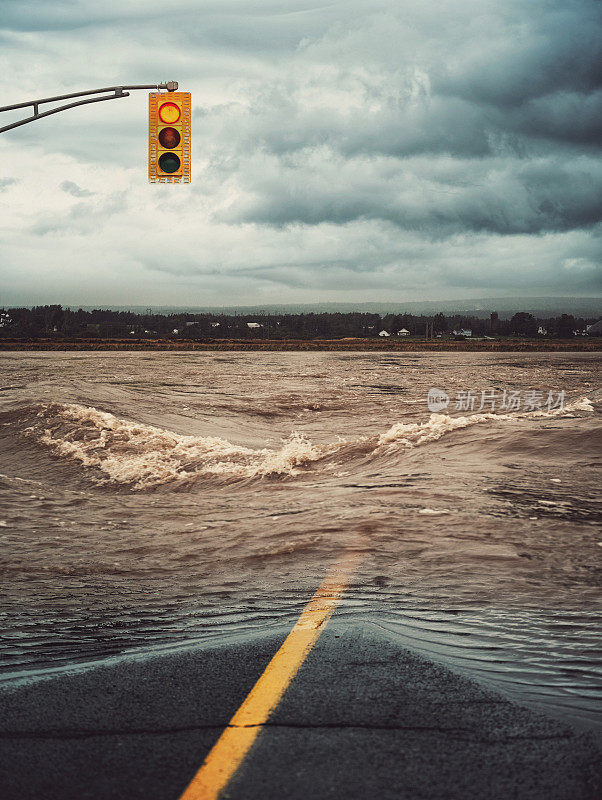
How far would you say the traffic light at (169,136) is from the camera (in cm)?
1038

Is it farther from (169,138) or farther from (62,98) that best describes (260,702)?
(62,98)

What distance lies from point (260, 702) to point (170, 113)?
30.7 feet

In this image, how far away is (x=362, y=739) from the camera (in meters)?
2.72

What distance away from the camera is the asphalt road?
2406mm

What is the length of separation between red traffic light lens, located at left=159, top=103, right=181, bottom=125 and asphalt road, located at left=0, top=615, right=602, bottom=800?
8.76 meters

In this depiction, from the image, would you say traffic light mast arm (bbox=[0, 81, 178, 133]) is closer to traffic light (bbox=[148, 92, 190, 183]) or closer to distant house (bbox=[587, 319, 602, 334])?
traffic light (bbox=[148, 92, 190, 183])

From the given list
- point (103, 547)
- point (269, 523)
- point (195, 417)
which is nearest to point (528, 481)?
point (269, 523)

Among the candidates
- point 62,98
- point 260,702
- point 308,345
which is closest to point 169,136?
point 62,98

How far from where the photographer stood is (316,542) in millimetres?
6793

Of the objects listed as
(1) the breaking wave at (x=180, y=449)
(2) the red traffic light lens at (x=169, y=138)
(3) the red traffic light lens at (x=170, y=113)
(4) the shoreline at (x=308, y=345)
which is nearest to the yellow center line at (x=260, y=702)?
(1) the breaking wave at (x=180, y=449)

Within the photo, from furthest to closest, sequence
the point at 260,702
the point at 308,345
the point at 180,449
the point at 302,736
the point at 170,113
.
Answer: the point at 308,345
the point at 180,449
the point at 170,113
the point at 260,702
the point at 302,736

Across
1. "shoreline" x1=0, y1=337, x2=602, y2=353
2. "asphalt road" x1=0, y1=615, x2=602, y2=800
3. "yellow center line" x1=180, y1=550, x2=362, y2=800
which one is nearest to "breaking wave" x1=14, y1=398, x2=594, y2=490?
"yellow center line" x1=180, y1=550, x2=362, y2=800

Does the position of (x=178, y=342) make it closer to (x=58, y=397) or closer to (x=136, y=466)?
(x=58, y=397)

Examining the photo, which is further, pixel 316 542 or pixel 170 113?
pixel 170 113
